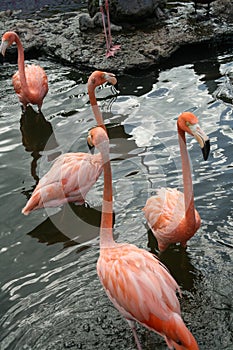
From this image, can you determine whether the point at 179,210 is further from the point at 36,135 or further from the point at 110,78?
the point at 36,135

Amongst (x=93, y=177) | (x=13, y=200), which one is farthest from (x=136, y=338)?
(x=13, y=200)

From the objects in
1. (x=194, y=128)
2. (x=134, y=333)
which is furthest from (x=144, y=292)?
(x=194, y=128)

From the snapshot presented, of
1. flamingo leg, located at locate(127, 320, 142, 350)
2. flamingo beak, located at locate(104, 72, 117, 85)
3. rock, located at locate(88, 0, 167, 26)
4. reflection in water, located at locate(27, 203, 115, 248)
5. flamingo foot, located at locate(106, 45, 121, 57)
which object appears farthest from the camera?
rock, located at locate(88, 0, 167, 26)

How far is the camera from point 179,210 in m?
3.94

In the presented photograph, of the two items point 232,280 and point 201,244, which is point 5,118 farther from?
point 232,280

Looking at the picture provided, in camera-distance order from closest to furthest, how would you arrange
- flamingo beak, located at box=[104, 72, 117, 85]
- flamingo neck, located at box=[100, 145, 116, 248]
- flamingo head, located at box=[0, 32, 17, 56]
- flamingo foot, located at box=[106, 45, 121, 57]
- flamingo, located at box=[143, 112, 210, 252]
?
flamingo neck, located at box=[100, 145, 116, 248], flamingo, located at box=[143, 112, 210, 252], flamingo beak, located at box=[104, 72, 117, 85], flamingo head, located at box=[0, 32, 17, 56], flamingo foot, located at box=[106, 45, 121, 57]

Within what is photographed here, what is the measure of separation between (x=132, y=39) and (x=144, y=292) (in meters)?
5.66

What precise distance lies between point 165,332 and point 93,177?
196 centimetres

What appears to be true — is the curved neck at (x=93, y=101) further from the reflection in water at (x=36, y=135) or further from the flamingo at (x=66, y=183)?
the reflection in water at (x=36, y=135)

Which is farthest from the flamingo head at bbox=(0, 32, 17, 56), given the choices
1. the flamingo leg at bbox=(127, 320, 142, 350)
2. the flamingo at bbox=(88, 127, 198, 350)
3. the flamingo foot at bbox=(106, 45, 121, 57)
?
the flamingo leg at bbox=(127, 320, 142, 350)

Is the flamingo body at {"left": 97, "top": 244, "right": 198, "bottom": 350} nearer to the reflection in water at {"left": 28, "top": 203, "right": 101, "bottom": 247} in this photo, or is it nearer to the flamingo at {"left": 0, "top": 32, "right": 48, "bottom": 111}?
the reflection in water at {"left": 28, "top": 203, "right": 101, "bottom": 247}

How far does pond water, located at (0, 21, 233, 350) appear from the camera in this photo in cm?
351

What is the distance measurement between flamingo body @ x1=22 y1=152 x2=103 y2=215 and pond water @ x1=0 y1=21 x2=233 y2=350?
0.22 metres

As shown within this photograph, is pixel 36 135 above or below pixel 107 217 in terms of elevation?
below
